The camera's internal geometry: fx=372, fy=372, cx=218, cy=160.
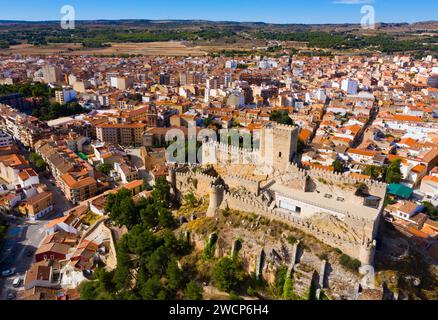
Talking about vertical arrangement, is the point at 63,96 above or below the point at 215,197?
above

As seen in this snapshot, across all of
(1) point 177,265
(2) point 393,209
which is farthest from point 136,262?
(2) point 393,209

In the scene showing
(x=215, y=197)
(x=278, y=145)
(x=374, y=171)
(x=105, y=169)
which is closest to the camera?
(x=215, y=197)

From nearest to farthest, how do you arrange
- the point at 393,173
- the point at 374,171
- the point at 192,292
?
the point at 192,292
the point at 393,173
the point at 374,171

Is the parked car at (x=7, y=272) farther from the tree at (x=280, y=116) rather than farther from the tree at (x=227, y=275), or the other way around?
the tree at (x=280, y=116)

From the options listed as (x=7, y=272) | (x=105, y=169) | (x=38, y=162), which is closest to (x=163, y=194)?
(x=7, y=272)

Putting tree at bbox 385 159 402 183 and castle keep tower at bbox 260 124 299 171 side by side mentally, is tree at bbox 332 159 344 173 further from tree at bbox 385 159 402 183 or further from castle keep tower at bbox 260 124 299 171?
castle keep tower at bbox 260 124 299 171

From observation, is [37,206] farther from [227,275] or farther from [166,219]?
[227,275]

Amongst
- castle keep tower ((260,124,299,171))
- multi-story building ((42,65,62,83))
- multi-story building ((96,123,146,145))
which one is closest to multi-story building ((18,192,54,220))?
multi-story building ((96,123,146,145))

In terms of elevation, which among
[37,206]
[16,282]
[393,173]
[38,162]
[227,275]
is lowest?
[16,282]
